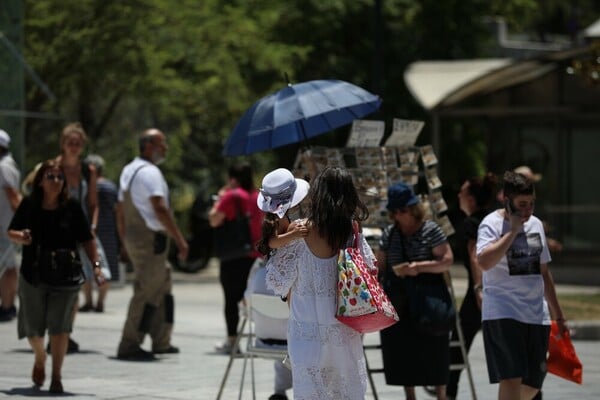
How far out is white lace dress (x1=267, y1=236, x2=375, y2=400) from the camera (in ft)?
23.2

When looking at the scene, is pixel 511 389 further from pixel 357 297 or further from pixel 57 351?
pixel 57 351

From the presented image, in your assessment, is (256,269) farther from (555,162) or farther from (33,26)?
(555,162)

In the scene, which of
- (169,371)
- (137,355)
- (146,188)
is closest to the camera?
(169,371)

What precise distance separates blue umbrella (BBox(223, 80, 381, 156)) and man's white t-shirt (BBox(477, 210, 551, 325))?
1977 millimetres

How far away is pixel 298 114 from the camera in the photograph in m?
10.0

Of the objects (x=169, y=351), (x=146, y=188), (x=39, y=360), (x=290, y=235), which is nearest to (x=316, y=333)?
(x=290, y=235)

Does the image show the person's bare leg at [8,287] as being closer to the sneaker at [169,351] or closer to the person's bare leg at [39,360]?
the sneaker at [169,351]

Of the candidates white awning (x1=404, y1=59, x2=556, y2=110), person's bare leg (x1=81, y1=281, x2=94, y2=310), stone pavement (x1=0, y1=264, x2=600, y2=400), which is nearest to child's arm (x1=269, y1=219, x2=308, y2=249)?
stone pavement (x1=0, y1=264, x2=600, y2=400)

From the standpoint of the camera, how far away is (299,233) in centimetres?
714

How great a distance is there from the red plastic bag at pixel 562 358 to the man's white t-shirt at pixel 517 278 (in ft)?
1.32

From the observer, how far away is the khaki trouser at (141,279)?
12.7 m

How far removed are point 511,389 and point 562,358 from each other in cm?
65

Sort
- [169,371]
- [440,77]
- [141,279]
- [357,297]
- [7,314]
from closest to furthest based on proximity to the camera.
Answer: [357,297] < [169,371] < [141,279] < [7,314] < [440,77]

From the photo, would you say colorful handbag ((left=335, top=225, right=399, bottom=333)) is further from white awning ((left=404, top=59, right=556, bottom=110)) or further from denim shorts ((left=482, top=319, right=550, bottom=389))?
white awning ((left=404, top=59, right=556, bottom=110))
